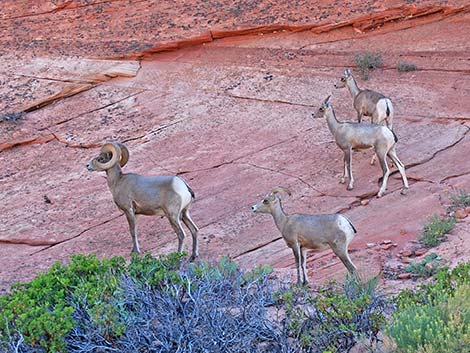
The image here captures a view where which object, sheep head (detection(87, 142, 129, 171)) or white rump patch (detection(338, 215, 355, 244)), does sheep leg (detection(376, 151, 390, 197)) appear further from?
sheep head (detection(87, 142, 129, 171))

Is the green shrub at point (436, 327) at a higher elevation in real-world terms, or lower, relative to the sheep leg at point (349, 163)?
higher

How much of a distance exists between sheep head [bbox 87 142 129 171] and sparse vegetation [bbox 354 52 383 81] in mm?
6714

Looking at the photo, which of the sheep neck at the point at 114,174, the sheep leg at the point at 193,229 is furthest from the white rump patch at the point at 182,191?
the sheep neck at the point at 114,174

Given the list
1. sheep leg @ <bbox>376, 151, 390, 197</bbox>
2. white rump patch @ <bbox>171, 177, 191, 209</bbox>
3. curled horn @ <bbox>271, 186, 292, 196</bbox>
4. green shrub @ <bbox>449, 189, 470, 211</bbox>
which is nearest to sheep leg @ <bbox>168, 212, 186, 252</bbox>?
white rump patch @ <bbox>171, 177, 191, 209</bbox>

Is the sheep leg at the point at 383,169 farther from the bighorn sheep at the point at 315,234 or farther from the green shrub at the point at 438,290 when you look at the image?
the green shrub at the point at 438,290

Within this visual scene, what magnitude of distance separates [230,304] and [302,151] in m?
6.62

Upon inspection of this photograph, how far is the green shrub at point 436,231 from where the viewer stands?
1118 centimetres

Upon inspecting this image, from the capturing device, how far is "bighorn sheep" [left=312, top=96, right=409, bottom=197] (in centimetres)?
1337

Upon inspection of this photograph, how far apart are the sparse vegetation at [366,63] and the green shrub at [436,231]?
251 inches

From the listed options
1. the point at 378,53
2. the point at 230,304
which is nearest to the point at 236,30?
the point at 378,53

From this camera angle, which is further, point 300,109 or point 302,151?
point 300,109

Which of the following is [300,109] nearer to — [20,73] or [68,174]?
[68,174]

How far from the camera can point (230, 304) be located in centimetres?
888

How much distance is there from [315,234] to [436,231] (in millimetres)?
1838
